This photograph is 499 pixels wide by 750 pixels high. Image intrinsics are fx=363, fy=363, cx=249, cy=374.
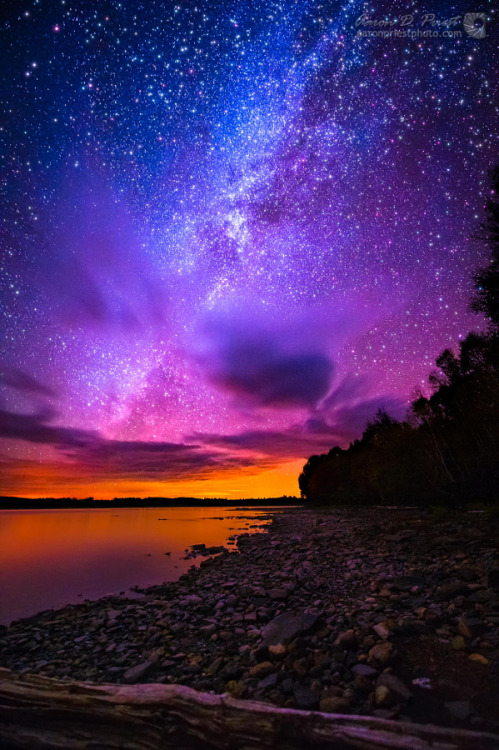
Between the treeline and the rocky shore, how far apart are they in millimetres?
17545

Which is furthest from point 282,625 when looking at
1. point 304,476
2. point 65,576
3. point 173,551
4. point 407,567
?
point 304,476

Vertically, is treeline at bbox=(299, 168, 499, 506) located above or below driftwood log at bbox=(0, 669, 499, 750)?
above

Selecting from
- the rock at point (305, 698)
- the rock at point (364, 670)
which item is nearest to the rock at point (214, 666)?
the rock at point (305, 698)

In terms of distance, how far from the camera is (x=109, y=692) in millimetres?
4332

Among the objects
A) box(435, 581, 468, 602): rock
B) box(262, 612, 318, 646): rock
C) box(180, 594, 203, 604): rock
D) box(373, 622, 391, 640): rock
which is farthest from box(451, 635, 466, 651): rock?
box(180, 594, 203, 604): rock

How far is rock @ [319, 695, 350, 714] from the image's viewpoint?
4.31 m

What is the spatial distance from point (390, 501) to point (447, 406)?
927 inches

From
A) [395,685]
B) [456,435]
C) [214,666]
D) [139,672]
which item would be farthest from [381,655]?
[456,435]

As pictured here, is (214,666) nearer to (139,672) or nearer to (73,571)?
(139,672)

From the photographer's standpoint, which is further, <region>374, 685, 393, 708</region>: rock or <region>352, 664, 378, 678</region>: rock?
<region>352, 664, 378, 678</region>: rock

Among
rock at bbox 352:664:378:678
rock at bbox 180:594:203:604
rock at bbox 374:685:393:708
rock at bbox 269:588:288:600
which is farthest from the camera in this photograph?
rock at bbox 180:594:203:604

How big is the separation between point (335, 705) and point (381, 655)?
1251 millimetres

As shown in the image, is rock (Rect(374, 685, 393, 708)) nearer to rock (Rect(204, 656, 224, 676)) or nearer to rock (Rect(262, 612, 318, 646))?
rock (Rect(262, 612, 318, 646))

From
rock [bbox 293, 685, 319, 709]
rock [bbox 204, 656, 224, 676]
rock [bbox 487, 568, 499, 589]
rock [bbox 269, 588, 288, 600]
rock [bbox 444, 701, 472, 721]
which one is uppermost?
rock [bbox 487, 568, 499, 589]
